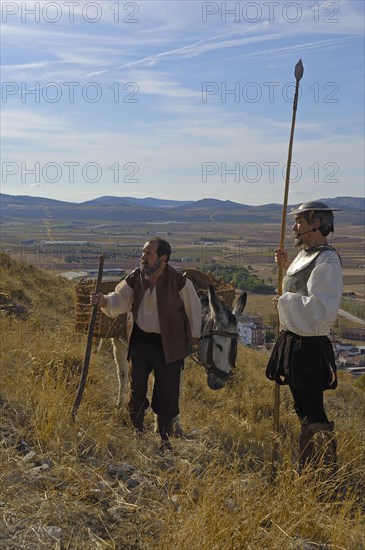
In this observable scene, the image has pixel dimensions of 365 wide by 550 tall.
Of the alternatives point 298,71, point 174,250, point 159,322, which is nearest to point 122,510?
point 159,322

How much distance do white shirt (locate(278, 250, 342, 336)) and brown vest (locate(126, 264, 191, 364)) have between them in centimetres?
102

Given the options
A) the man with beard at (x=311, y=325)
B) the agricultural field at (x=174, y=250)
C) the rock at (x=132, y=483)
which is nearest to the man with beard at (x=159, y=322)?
the man with beard at (x=311, y=325)

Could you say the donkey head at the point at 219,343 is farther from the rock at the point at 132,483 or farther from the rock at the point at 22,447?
the rock at the point at 22,447

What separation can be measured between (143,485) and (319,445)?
1320 mm

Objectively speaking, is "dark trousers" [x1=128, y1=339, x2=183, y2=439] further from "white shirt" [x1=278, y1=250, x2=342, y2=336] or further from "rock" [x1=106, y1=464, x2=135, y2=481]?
"white shirt" [x1=278, y1=250, x2=342, y2=336]

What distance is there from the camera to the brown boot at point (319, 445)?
4496mm

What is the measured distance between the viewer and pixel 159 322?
5.20m

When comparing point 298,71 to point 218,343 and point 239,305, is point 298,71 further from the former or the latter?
point 218,343

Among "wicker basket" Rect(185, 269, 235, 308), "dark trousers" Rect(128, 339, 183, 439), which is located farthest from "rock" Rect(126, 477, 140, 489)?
"wicker basket" Rect(185, 269, 235, 308)

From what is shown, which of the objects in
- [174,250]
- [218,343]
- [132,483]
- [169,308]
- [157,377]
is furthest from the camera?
[174,250]

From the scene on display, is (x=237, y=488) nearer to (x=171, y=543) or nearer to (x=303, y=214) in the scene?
(x=171, y=543)

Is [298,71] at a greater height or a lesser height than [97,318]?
greater

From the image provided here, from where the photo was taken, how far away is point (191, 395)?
803 cm

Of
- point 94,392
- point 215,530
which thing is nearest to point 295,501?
point 215,530
